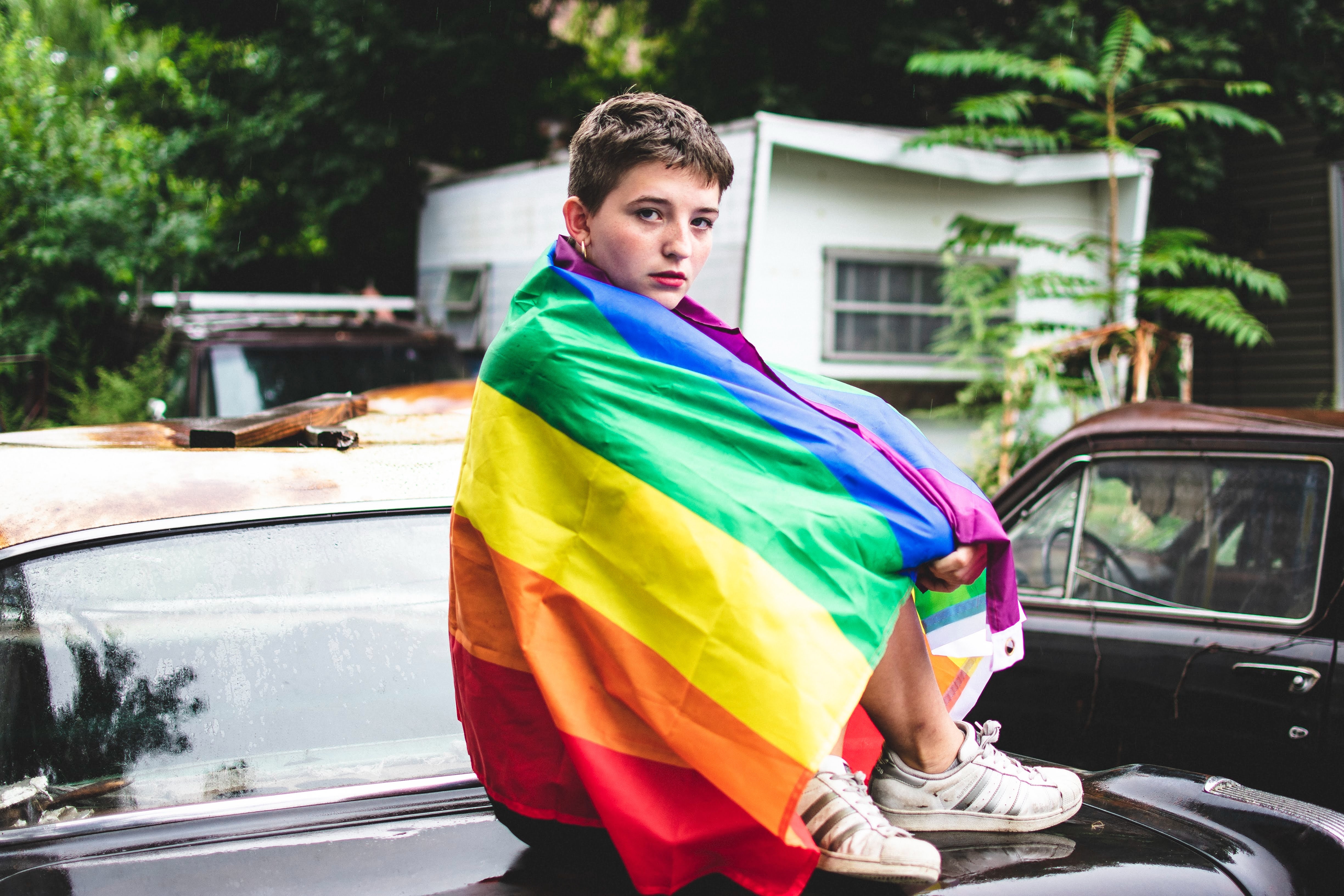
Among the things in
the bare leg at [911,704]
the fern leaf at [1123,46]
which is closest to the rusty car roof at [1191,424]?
the bare leg at [911,704]

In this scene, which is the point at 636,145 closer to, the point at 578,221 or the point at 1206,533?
the point at 578,221

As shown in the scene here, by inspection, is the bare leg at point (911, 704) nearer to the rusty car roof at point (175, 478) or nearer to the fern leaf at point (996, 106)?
the rusty car roof at point (175, 478)

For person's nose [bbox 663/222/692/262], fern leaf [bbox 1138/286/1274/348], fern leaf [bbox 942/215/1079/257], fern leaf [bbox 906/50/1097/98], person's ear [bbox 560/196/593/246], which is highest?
fern leaf [bbox 906/50/1097/98]

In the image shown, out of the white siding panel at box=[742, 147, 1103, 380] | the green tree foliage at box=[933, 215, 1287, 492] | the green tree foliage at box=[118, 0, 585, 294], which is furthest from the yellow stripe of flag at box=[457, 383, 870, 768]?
the green tree foliage at box=[118, 0, 585, 294]

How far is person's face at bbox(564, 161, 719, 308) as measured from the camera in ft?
5.81

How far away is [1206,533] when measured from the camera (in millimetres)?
3357

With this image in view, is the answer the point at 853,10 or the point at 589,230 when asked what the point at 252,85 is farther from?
the point at 589,230

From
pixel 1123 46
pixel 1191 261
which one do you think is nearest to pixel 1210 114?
pixel 1123 46

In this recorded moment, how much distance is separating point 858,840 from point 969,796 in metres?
0.33

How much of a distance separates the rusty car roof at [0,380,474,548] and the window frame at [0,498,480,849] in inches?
0.7

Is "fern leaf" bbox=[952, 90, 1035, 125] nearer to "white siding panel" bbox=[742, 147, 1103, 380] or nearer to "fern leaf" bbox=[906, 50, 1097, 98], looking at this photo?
"fern leaf" bbox=[906, 50, 1097, 98]

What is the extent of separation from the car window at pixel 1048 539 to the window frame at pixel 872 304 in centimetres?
598

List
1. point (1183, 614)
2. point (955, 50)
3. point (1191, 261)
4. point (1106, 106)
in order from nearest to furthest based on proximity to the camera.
→ 1. point (1183, 614)
2. point (1191, 261)
3. point (1106, 106)
4. point (955, 50)

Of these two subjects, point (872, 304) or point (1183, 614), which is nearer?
point (1183, 614)
